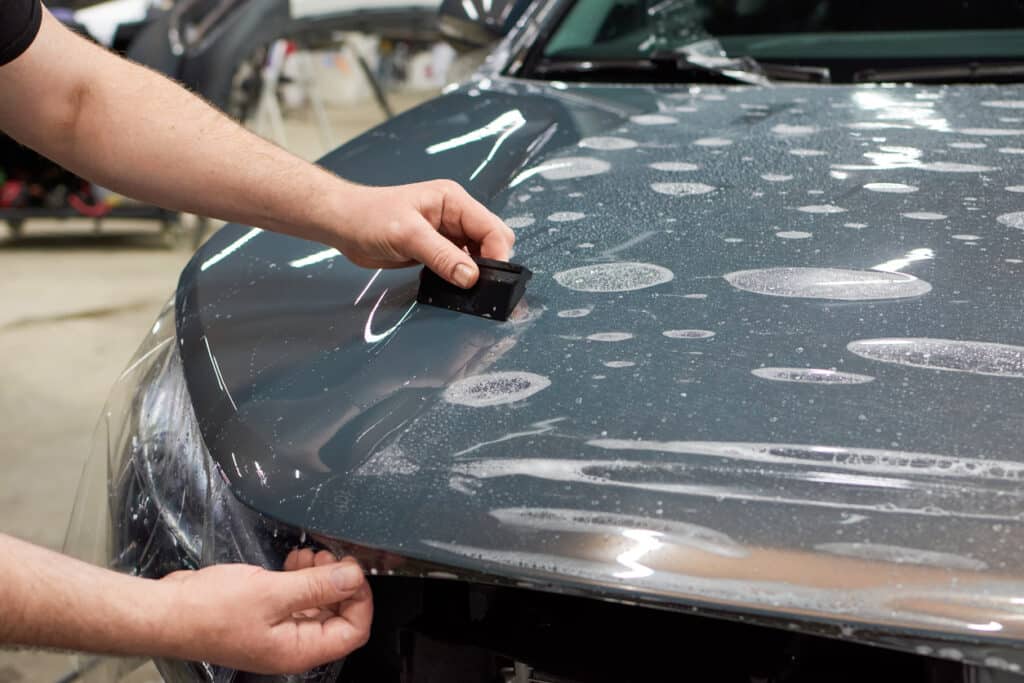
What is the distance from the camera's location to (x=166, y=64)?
13.1 ft

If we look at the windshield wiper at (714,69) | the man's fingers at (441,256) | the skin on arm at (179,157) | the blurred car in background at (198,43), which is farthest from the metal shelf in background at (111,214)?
the man's fingers at (441,256)

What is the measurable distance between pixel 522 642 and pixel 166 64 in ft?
12.1

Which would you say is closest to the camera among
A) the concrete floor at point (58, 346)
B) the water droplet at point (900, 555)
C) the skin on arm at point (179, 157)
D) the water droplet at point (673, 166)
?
the water droplet at point (900, 555)

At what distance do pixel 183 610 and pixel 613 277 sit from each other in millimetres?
457

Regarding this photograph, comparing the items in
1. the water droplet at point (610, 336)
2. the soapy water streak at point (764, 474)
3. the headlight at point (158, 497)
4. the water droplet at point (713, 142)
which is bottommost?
the headlight at point (158, 497)

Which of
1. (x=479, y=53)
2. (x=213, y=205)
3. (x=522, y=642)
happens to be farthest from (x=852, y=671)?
(x=479, y=53)

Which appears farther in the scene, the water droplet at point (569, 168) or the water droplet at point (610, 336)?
the water droplet at point (569, 168)

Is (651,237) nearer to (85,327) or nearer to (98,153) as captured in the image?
(98,153)

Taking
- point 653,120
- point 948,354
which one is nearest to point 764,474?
point 948,354

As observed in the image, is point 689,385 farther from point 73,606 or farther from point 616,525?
point 73,606

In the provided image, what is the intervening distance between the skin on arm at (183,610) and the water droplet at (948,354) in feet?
1.34

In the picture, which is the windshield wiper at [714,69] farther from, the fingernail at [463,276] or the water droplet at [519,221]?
the fingernail at [463,276]

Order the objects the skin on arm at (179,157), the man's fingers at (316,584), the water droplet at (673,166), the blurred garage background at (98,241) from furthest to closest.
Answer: the blurred garage background at (98,241) < the water droplet at (673,166) < the skin on arm at (179,157) < the man's fingers at (316,584)

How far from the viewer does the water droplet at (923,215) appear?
0.98 m
